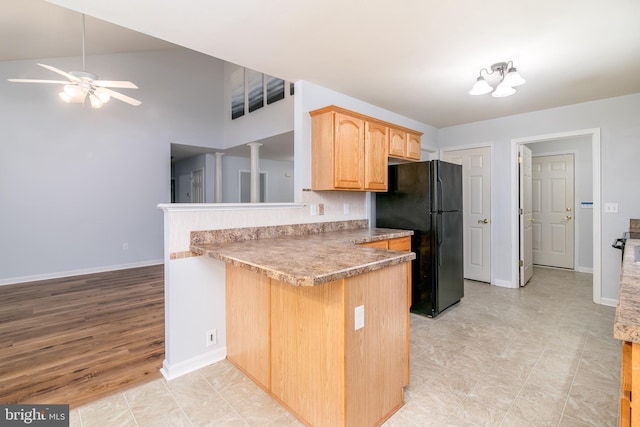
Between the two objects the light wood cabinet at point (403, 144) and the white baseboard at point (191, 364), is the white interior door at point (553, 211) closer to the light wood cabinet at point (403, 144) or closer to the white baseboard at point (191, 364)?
the light wood cabinet at point (403, 144)

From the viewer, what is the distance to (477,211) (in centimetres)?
439

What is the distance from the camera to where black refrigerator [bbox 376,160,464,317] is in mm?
3078

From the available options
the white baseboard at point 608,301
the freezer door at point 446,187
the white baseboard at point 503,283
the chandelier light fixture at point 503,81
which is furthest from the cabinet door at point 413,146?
the white baseboard at point 608,301

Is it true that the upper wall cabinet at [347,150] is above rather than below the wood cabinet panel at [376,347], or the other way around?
above

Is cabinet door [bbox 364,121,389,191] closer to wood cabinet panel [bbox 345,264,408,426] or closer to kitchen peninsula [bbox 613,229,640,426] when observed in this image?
wood cabinet panel [bbox 345,264,408,426]

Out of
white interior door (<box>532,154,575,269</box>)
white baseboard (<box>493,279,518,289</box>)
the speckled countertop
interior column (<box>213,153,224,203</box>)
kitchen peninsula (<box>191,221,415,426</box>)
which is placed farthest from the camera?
interior column (<box>213,153,224,203</box>)

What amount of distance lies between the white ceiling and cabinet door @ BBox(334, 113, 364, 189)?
42cm

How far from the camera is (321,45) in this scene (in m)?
2.25

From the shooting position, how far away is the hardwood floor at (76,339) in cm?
193

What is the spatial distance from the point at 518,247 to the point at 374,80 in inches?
121

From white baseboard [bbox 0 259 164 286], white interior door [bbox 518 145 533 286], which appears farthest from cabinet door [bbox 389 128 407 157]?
white baseboard [bbox 0 259 164 286]

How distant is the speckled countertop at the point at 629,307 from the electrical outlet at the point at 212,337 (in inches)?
86.5

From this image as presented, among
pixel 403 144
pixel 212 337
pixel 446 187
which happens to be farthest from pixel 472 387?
pixel 403 144

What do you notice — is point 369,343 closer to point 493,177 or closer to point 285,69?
point 285,69
